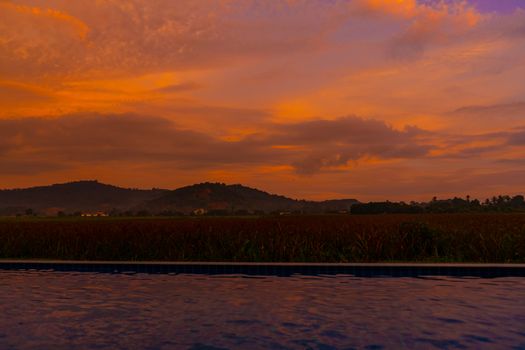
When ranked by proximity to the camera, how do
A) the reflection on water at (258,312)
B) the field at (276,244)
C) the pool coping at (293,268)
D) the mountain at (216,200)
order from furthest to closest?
1. the mountain at (216,200)
2. the field at (276,244)
3. the pool coping at (293,268)
4. the reflection on water at (258,312)

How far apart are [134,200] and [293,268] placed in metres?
121

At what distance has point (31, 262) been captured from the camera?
15633mm

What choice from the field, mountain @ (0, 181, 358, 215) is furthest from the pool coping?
mountain @ (0, 181, 358, 215)

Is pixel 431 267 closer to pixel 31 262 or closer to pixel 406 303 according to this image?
pixel 406 303

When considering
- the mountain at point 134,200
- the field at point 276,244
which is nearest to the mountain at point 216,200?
the mountain at point 134,200

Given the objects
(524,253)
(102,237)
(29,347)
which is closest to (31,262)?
(102,237)

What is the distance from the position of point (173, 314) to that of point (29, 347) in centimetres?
264

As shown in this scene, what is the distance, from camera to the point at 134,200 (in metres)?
132

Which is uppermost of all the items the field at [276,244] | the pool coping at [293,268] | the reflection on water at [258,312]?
the field at [276,244]

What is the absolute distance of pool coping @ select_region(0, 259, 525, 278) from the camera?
1353 cm

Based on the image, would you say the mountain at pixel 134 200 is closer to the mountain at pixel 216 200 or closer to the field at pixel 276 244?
the mountain at pixel 216 200

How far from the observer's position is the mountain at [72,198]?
12471 cm

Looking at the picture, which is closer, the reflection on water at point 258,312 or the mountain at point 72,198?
the reflection on water at point 258,312

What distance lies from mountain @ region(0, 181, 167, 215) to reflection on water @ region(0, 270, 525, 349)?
112 m
